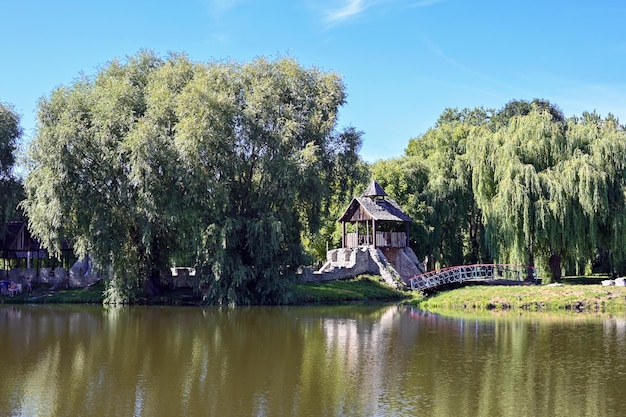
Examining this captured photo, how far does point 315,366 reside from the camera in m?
15.8

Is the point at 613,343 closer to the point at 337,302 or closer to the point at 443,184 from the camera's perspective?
the point at 337,302

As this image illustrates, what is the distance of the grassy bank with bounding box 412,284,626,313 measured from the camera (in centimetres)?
2864

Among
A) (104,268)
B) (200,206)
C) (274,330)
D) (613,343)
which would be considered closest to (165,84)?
(200,206)

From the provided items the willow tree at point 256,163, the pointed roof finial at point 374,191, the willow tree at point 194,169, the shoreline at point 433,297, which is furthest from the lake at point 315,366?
the pointed roof finial at point 374,191

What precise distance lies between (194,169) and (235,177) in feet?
9.66

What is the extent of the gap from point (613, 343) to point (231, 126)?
1993cm

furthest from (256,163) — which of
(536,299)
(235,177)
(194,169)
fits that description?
(536,299)

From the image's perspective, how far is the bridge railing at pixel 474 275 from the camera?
114 ft

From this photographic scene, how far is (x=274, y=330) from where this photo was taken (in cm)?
2278

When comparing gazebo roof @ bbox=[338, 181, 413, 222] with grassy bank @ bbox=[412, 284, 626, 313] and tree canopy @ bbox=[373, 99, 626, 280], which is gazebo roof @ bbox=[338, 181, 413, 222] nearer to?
tree canopy @ bbox=[373, 99, 626, 280]

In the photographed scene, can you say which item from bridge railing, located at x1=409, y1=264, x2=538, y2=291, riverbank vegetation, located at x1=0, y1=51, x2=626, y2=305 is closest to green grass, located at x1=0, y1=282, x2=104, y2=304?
riverbank vegetation, located at x1=0, y1=51, x2=626, y2=305

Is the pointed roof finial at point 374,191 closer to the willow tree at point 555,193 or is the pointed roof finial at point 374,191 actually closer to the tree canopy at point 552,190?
the tree canopy at point 552,190

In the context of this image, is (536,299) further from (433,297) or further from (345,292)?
(345,292)

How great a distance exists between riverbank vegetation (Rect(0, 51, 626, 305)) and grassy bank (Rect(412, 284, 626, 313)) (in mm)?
3108
